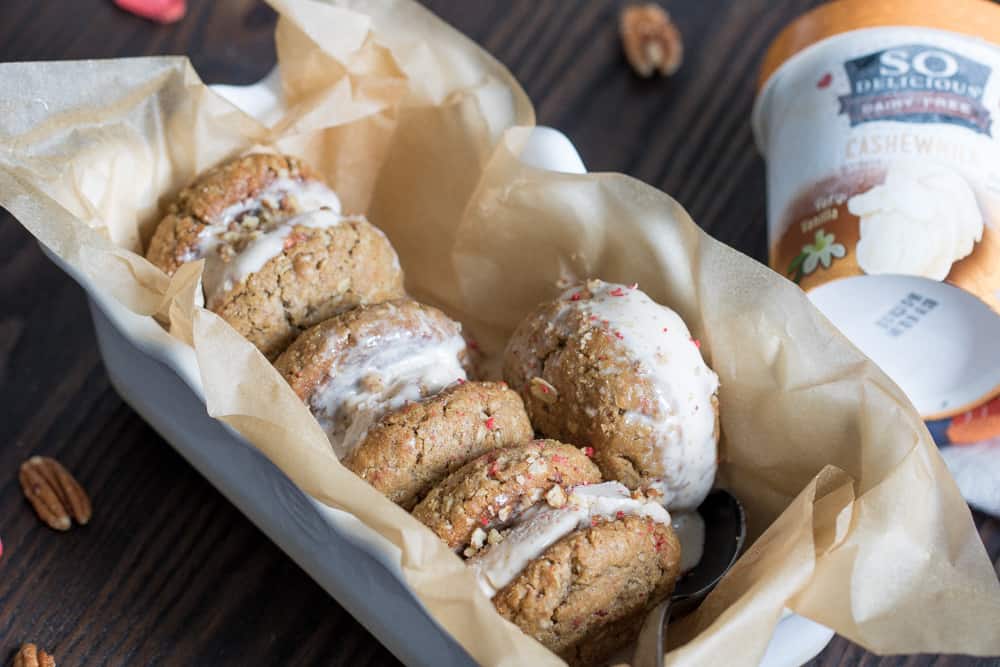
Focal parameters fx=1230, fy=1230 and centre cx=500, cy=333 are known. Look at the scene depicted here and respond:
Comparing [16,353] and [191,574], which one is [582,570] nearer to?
[191,574]

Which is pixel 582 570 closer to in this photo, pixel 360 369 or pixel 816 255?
pixel 360 369

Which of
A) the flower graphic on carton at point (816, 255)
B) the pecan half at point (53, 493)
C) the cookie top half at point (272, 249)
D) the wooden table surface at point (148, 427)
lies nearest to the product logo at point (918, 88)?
the flower graphic on carton at point (816, 255)

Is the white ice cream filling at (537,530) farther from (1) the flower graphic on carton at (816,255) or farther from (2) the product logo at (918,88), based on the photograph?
(2) the product logo at (918,88)

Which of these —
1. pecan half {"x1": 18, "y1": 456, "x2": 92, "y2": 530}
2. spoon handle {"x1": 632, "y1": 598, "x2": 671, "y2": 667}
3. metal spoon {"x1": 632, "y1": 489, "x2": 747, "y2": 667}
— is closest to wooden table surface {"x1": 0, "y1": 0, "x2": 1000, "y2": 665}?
pecan half {"x1": 18, "y1": 456, "x2": 92, "y2": 530}

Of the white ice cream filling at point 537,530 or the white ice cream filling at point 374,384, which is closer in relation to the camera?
the white ice cream filling at point 537,530

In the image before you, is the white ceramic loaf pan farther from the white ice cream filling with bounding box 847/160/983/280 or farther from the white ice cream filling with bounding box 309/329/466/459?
the white ice cream filling with bounding box 847/160/983/280

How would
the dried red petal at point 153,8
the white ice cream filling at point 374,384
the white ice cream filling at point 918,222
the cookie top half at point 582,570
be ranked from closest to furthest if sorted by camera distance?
1. the cookie top half at point 582,570
2. the white ice cream filling at point 374,384
3. the white ice cream filling at point 918,222
4. the dried red petal at point 153,8
